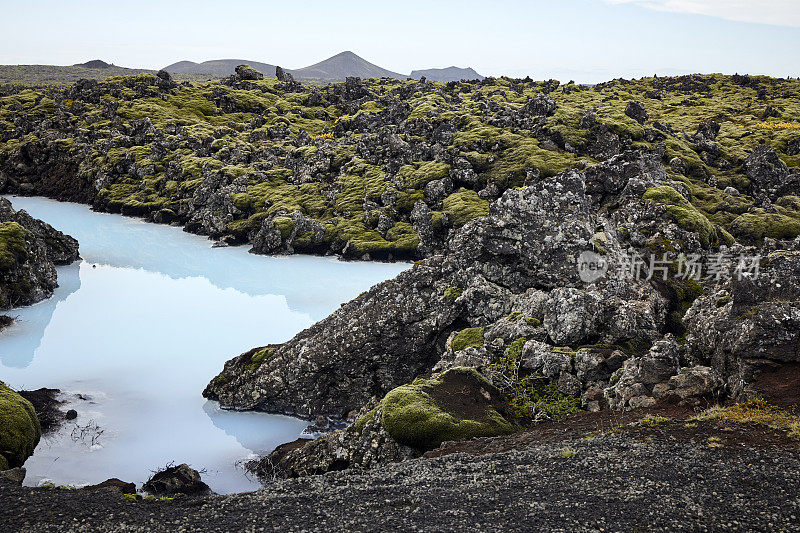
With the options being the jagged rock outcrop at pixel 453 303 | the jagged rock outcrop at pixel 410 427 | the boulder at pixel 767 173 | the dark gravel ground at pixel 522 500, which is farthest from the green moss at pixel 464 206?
the dark gravel ground at pixel 522 500

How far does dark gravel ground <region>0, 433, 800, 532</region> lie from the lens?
11.8 meters

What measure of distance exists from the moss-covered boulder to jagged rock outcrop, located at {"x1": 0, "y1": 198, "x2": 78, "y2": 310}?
2347cm

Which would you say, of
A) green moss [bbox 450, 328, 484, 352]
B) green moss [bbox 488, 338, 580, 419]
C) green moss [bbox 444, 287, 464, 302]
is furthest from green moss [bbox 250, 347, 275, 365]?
green moss [bbox 488, 338, 580, 419]

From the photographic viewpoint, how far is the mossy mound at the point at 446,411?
18828 millimetres

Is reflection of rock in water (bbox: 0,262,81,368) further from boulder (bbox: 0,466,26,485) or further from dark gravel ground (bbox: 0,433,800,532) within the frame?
dark gravel ground (bbox: 0,433,800,532)

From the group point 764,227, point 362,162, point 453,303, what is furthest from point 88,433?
point 362,162

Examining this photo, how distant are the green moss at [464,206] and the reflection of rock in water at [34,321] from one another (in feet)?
109

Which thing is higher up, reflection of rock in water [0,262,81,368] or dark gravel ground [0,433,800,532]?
dark gravel ground [0,433,800,532]

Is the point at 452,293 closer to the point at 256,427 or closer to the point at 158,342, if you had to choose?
the point at 256,427

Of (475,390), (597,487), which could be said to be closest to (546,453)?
(597,487)

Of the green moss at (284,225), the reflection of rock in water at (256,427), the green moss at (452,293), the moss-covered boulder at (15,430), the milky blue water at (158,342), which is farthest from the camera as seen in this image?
the green moss at (284,225)

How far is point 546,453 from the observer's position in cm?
1561

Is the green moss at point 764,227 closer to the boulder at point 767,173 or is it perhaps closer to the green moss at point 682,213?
the boulder at point 767,173

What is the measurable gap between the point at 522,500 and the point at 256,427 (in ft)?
50.0
